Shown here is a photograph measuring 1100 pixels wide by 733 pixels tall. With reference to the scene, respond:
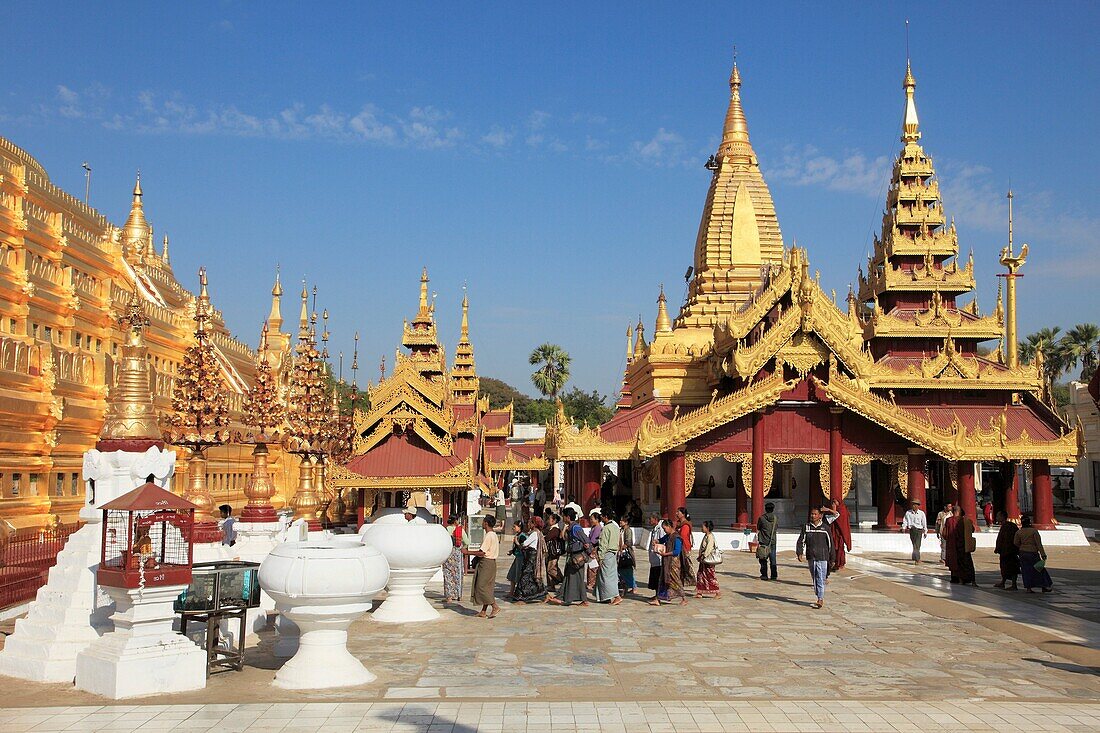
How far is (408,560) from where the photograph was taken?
1360 centimetres

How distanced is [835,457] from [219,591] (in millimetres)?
19054

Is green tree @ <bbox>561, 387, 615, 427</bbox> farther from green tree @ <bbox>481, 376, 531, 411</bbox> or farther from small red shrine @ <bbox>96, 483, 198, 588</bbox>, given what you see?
small red shrine @ <bbox>96, 483, 198, 588</bbox>

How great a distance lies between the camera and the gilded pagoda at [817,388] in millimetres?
26344

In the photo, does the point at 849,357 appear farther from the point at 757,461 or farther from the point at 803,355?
the point at 757,461

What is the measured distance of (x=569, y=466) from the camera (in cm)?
3794

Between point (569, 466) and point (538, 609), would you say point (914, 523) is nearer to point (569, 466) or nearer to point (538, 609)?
point (538, 609)

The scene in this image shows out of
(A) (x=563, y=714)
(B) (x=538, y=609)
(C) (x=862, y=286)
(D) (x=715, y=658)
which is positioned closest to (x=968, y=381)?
(C) (x=862, y=286)

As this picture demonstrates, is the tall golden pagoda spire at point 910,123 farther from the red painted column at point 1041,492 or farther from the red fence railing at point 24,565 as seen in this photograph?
the red fence railing at point 24,565

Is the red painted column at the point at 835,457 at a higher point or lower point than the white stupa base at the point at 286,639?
higher

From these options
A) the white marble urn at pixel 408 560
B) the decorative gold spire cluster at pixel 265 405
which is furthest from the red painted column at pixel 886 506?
the white marble urn at pixel 408 560

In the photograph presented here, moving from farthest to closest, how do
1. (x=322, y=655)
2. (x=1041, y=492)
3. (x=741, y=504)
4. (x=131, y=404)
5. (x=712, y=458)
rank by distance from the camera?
(x=1041, y=492), (x=741, y=504), (x=712, y=458), (x=131, y=404), (x=322, y=655)

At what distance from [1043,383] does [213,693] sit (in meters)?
29.0

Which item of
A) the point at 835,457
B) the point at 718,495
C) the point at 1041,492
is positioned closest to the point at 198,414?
the point at 835,457

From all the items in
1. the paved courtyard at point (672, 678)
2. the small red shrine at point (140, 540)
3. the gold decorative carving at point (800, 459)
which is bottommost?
the paved courtyard at point (672, 678)
